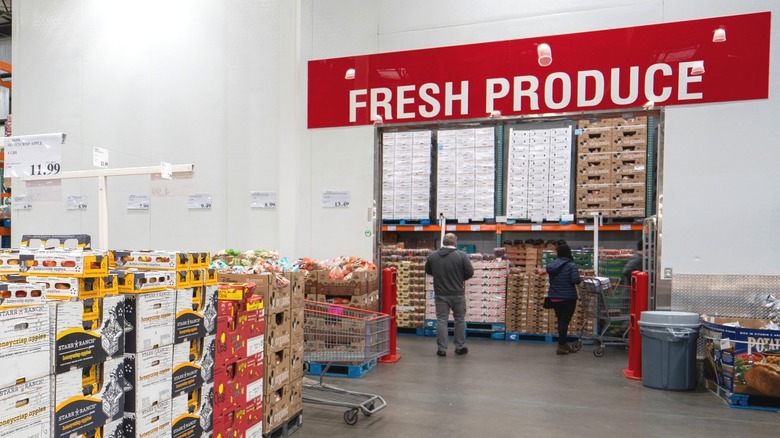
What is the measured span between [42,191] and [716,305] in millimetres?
7048

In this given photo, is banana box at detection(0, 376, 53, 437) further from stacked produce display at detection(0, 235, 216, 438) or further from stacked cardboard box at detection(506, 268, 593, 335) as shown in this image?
stacked cardboard box at detection(506, 268, 593, 335)

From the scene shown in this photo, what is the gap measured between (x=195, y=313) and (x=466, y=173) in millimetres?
7187

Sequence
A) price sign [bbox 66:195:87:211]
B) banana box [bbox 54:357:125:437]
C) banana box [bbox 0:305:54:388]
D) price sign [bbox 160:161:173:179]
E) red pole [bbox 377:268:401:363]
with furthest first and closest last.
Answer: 1. price sign [bbox 66:195:87:211]
2. red pole [bbox 377:268:401:363]
3. price sign [bbox 160:161:173:179]
4. banana box [bbox 54:357:125:437]
5. banana box [bbox 0:305:54:388]

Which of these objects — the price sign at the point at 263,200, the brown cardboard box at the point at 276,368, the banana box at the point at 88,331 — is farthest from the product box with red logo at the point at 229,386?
the price sign at the point at 263,200

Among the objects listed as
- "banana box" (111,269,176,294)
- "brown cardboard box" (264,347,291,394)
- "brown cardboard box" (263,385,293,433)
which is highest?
"banana box" (111,269,176,294)

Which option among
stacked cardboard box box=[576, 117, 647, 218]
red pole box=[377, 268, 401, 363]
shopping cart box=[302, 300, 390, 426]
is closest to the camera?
shopping cart box=[302, 300, 390, 426]

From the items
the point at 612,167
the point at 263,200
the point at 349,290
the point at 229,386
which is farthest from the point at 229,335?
the point at 612,167

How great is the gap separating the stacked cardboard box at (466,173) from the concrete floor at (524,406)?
3148mm

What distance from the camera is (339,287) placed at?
267 inches

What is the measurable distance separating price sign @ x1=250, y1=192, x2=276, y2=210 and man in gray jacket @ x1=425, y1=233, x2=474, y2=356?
2595 millimetres

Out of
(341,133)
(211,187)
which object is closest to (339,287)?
(341,133)

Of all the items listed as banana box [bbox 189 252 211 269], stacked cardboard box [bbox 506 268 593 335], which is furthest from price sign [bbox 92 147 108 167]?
stacked cardboard box [bbox 506 268 593 335]

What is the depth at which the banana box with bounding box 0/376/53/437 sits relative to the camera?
187 centimetres

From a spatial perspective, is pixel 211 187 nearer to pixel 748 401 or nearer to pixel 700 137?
pixel 700 137
